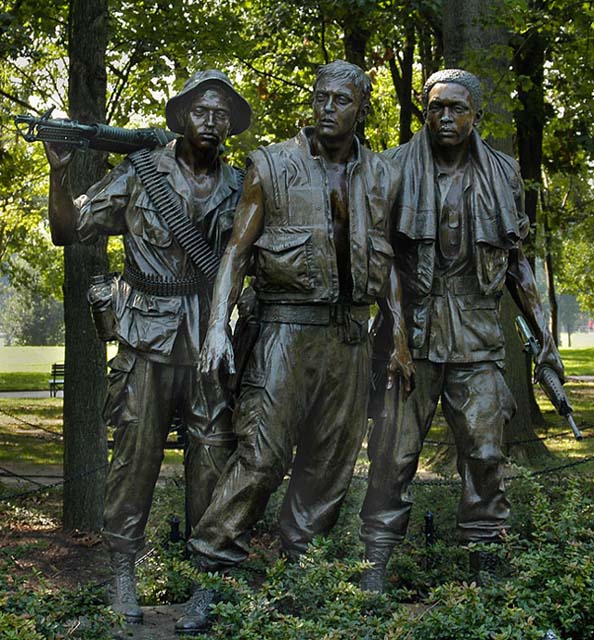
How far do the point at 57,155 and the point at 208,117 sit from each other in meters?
0.77

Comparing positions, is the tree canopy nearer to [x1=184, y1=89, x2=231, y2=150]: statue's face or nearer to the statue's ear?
[x1=184, y1=89, x2=231, y2=150]: statue's face

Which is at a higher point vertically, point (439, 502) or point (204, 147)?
point (204, 147)

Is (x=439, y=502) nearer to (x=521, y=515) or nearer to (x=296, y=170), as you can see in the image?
(x=521, y=515)

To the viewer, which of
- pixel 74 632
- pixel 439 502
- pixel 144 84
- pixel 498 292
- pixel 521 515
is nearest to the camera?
pixel 74 632

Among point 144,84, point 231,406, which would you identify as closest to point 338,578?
point 231,406

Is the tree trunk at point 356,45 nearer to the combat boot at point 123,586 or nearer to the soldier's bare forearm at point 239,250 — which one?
the soldier's bare forearm at point 239,250

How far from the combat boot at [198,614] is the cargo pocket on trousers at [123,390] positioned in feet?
3.05

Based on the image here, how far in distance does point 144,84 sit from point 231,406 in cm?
898

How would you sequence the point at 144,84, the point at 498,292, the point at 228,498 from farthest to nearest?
the point at 144,84 → the point at 498,292 → the point at 228,498

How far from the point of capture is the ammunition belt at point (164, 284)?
232 inches

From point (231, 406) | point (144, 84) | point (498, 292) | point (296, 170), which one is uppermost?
point (144, 84)

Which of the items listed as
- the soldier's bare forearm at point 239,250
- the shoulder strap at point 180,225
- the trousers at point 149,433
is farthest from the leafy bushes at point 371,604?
the shoulder strap at point 180,225

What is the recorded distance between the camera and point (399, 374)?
5.93 metres

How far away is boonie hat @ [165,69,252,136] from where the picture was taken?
5.86 meters
